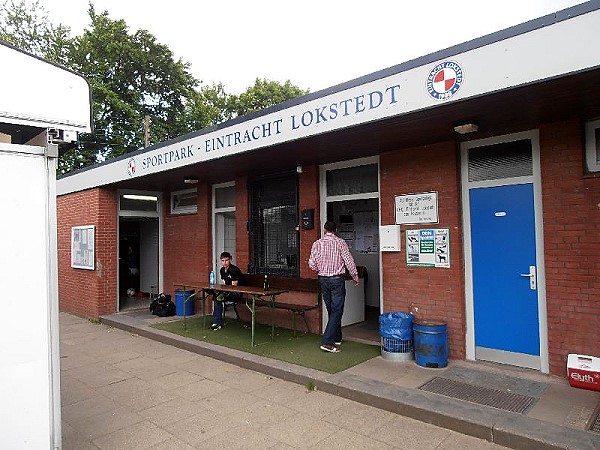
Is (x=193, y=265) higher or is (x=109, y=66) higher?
(x=109, y=66)

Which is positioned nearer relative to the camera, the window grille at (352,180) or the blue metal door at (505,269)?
the blue metal door at (505,269)

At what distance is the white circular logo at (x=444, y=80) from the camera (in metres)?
3.80

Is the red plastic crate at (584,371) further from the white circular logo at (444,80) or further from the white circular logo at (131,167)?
the white circular logo at (131,167)

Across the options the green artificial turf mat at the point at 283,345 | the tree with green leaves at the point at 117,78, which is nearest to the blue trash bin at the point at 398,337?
the green artificial turf mat at the point at 283,345

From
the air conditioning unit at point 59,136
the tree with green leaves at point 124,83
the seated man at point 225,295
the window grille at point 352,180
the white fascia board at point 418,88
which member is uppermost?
the tree with green leaves at point 124,83

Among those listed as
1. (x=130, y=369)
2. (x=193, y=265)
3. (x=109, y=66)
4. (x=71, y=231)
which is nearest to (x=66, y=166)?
(x=109, y=66)

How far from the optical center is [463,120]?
453 cm

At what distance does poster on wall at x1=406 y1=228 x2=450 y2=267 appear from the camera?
534 cm

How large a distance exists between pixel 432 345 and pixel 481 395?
0.92 metres

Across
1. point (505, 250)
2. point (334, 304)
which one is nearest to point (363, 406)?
point (334, 304)

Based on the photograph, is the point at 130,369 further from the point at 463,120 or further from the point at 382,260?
the point at 463,120

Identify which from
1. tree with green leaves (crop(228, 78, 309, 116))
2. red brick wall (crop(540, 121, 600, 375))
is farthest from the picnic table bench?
tree with green leaves (crop(228, 78, 309, 116))

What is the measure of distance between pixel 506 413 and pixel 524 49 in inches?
122

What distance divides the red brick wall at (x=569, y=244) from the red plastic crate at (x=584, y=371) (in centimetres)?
14
